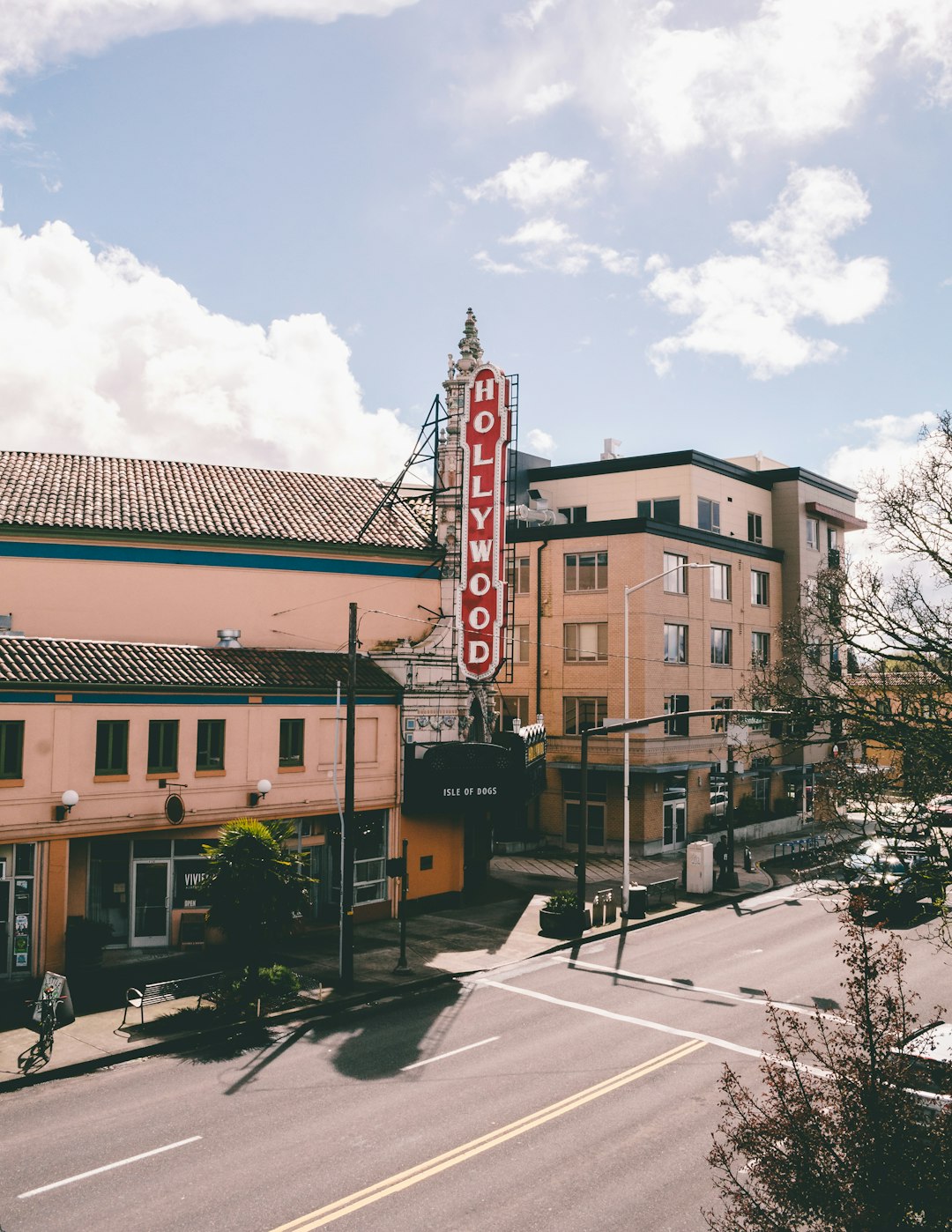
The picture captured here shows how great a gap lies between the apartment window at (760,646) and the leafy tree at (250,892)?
1436 inches

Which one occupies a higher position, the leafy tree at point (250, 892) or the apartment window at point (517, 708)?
the apartment window at point (517, 708)

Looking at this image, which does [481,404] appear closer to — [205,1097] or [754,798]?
[205,1097]

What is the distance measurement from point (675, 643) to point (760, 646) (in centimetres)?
973

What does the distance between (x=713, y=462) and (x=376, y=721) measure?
93.5 ft

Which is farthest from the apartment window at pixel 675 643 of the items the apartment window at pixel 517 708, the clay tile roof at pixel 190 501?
the clay tile roof at pixel 190 501

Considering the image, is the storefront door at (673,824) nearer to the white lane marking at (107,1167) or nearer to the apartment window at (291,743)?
the apartment window at (291,743)

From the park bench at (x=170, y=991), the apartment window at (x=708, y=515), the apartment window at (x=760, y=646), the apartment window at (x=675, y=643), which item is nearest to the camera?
the park bench at (x=170, y=991)

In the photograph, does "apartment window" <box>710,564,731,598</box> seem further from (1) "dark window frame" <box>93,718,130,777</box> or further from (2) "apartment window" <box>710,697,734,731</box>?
(1) "dark window frame" <box>93,718,130,777</box>

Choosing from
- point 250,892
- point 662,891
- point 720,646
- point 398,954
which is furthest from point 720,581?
point 250,892

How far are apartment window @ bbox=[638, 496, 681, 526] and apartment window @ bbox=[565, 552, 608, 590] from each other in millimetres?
5354

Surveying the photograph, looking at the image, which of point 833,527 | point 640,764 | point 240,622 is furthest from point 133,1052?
point 833,527

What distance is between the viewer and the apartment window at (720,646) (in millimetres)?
49281

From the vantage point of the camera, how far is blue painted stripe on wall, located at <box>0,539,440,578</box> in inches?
1128

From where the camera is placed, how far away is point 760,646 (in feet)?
177
